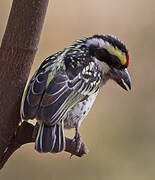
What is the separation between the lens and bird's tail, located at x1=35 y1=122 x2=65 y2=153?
10.8 feet

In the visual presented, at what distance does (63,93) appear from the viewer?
354 centimetres

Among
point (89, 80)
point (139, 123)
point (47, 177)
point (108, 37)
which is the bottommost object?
point (47, 177)

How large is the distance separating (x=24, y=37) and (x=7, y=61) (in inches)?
5.5

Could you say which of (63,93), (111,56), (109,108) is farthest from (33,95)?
(109,108)

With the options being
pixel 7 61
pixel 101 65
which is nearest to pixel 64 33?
pixel 101 65

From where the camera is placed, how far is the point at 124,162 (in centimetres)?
608

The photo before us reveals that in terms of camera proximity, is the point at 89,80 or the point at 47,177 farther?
the point at 47,177

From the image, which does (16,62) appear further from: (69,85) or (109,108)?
(109,108)

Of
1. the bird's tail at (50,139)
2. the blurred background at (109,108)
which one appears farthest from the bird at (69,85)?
the blurred background at (109,108)

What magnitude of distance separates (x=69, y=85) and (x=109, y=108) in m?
2.59

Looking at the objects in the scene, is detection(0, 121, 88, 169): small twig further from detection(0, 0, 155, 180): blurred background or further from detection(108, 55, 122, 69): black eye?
detection(0, 0, 155, 180): blurred background

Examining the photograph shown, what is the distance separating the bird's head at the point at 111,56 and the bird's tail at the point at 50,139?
0.50 meters

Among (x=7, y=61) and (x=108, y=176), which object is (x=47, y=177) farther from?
(x=7, y=61)

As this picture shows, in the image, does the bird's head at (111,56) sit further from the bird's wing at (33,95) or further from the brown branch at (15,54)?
the brown branch at (15,54)
